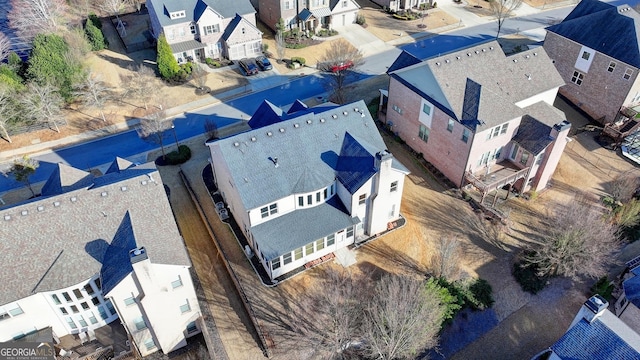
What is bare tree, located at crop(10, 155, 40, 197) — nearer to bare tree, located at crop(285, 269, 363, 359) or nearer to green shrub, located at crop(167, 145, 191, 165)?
green shrub, located at crop(167, 145, 191, 165)

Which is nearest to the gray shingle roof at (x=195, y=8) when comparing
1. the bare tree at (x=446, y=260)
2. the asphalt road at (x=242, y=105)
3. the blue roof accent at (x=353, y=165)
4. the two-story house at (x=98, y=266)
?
the asphalt road at (x=242, y=105)

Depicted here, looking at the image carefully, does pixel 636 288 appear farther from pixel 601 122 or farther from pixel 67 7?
pixel 67 7

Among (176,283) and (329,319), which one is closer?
(176,283)

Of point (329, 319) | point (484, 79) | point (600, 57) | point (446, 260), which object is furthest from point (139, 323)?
point (600, 57)

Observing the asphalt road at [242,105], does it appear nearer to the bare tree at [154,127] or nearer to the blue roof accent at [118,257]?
the bare tree at [154,127]

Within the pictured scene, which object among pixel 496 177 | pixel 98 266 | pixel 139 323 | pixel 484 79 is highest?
pixel 484 79

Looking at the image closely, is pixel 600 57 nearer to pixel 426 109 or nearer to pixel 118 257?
pixel 426 109
